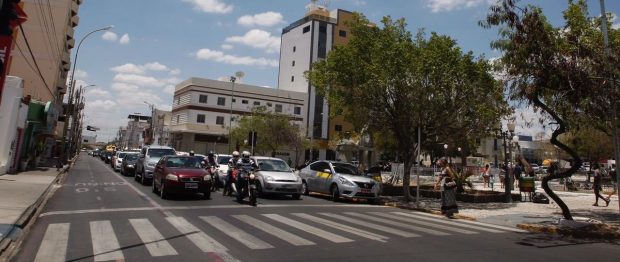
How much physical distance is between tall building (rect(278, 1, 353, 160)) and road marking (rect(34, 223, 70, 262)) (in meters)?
57.9

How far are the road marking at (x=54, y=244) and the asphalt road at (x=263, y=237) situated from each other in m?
0.02

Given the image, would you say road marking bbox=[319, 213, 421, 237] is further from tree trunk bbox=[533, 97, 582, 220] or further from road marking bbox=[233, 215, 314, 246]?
tree trunk bbox=[533, 97, 582, 220]

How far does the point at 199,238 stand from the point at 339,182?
9985mm

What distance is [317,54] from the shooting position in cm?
7062

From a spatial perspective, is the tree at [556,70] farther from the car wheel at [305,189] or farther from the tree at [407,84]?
the car wheel at [305,189]

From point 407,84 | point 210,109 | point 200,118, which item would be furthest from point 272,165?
point 210,109

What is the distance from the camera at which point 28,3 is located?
4666 centimetres

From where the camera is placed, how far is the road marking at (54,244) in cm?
709

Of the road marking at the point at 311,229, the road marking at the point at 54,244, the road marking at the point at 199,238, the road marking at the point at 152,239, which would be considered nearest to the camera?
the road marking at the point at 54,244

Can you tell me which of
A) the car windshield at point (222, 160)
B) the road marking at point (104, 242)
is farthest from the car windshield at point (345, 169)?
the road marking at point (104, 242)

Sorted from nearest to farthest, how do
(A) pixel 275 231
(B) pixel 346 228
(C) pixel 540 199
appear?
1. (A) pixel 275 231
2. (B) pixel 346 228
3. (C) pixel 540 199

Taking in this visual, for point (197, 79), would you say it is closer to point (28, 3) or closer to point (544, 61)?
point (28, 3)

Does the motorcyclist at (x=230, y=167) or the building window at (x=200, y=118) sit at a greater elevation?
the building window at (x=200, y=118)

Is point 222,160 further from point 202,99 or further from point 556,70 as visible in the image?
point 202,99
